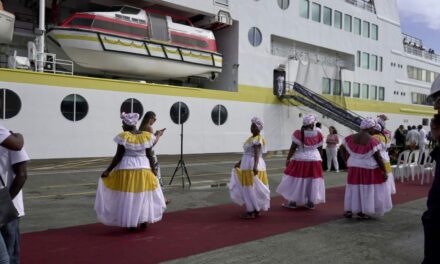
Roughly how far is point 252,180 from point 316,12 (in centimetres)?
1879

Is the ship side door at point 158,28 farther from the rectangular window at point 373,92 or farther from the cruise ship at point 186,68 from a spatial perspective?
the rectangular window at point 373,92

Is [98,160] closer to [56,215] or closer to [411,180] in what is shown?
[56,215]

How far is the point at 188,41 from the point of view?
58.0 ft

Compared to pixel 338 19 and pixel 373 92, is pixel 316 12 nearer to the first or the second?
pixel 338 19

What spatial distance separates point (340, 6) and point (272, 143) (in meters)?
9.87

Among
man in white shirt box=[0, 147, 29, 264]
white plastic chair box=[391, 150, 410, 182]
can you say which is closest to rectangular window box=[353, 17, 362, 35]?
white plastic chair box=[391, 150, 410, 182]

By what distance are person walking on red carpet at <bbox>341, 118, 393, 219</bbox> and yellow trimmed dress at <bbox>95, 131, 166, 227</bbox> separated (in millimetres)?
3314

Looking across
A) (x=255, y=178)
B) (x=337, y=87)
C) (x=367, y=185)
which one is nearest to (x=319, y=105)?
(x=337, y=87)

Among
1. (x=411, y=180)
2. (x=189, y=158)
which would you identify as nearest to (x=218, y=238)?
(x=411, y=180)

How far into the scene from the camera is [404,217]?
7.37 metres

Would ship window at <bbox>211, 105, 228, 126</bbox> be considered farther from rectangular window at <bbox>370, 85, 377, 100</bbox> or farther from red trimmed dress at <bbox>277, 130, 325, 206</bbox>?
rectangular window at <bbox>370, 85, 377, 100</bbox>

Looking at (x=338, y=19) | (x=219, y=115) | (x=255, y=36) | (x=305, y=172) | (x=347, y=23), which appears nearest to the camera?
(x=305, y=172)

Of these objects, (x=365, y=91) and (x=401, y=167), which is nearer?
(x=401, y=167)

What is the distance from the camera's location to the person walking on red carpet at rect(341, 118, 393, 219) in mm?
6996
